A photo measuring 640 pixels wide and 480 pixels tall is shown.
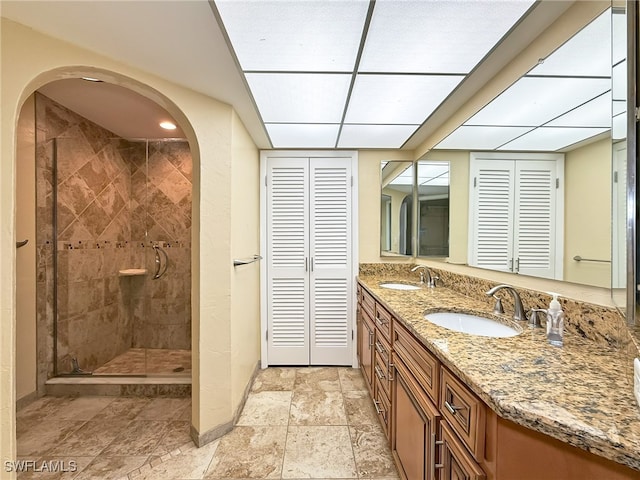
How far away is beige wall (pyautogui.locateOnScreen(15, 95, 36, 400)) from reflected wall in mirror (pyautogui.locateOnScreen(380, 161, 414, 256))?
280 cm

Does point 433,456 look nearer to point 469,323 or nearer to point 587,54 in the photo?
point 469,323

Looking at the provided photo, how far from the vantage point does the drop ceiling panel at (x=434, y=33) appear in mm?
973

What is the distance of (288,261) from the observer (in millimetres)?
2576

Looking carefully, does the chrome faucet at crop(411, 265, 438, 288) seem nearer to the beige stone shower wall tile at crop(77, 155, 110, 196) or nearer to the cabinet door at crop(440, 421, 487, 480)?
the cabinet door at crop(440, 421, 487, 480)

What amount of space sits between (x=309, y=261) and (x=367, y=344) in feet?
3.03

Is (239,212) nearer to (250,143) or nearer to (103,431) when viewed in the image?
(250,143)

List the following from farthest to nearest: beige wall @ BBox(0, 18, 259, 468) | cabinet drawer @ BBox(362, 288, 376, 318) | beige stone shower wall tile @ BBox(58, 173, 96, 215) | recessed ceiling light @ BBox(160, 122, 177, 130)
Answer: recessed ceiling light @ BBox(160, 122, 177, 130) → beige stone shower wall tile @ BBox(58, 173, 96, 215) → cabinet drawer @ BBox(362, 288, 376, 318) → beige wall @ BBox(0, 18, 259, 468)

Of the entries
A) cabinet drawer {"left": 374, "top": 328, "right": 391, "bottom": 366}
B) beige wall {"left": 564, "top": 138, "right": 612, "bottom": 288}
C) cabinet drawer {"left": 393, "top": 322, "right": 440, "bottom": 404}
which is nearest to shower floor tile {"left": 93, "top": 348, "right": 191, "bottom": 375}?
cabinet drawer {"left": 374, "top": 328, "right": 391, "bottom": 366}

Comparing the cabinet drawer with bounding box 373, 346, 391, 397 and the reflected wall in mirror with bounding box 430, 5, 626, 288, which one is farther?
the cabinet drawer with bounding box 373, 346, 391, 397

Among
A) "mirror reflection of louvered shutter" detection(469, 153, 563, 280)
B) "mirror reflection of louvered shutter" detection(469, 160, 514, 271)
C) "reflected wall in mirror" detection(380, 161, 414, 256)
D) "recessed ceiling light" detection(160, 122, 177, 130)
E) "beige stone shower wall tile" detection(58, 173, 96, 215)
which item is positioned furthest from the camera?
"reflected wall in mirror" detection(380, 161, 414, 256)

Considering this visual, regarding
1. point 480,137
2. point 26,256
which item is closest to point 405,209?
point 480,137

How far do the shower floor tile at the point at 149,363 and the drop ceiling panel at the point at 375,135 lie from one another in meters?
2.39

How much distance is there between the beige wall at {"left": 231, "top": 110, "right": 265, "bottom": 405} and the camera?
5.70 ft

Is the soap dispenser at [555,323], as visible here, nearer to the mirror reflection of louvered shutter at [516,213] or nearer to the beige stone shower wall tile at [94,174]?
the mirror reflection of louvered shutter at [516,213]
